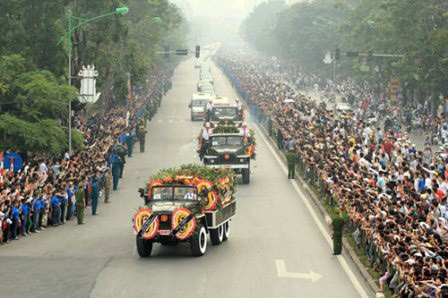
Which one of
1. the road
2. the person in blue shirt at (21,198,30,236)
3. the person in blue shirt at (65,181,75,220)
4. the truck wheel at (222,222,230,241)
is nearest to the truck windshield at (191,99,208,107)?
the road

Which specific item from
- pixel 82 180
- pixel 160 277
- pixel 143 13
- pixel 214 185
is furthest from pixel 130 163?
pixel 143 13

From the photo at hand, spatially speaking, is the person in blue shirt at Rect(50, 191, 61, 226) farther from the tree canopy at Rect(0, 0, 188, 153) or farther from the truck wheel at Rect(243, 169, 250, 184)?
the truck wheel at Rect(243, 169, 250, 184)

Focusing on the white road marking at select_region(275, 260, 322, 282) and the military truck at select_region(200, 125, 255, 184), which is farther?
the military truck at select_region(200, 125, 255, 184)

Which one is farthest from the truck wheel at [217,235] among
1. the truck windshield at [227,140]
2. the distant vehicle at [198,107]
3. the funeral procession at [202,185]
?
the distant vehicle at [198,107]

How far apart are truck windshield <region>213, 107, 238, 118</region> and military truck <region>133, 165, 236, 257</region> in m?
30.2

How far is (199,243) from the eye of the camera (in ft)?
87.2

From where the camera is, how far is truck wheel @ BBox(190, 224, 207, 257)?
26.5 metres

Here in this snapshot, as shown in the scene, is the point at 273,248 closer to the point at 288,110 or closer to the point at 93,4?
the point at 93,4

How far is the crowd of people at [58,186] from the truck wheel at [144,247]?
4.07 m

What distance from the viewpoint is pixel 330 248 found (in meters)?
28.6

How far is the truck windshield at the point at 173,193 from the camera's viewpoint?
27.2 m

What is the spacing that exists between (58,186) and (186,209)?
8373 millimetres

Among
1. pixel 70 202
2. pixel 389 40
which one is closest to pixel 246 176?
pixel 70 202

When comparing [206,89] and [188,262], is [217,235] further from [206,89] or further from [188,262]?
[206,89]
